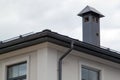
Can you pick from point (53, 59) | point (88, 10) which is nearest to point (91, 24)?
point (88, 10)

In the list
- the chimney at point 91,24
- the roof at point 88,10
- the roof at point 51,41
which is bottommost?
the roof at point 51,41

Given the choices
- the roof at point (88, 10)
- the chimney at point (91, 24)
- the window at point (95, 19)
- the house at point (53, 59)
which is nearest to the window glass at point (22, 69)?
the house at point (53, 59)

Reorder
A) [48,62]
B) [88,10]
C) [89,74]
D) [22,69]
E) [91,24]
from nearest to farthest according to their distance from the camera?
[48,62] → [22,69] → [89,74] → [91,24] → [88,10]

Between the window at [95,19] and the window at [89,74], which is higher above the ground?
the window at [95,19]

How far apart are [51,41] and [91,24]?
5728 mm

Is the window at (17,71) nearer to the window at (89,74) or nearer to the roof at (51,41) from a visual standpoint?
the roof at (51,41)

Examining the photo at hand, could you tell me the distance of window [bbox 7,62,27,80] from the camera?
59.0 ft

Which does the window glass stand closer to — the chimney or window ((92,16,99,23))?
the chimney

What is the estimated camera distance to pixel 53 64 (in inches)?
680

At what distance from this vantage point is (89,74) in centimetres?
1895

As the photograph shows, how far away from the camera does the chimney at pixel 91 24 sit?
22.0 m

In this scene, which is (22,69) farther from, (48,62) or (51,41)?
(51,41)

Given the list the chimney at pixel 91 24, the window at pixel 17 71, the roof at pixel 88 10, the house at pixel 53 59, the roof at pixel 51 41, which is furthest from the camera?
the roof at pixel 88 10

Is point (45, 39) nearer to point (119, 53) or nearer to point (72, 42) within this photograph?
point (72, 42)
